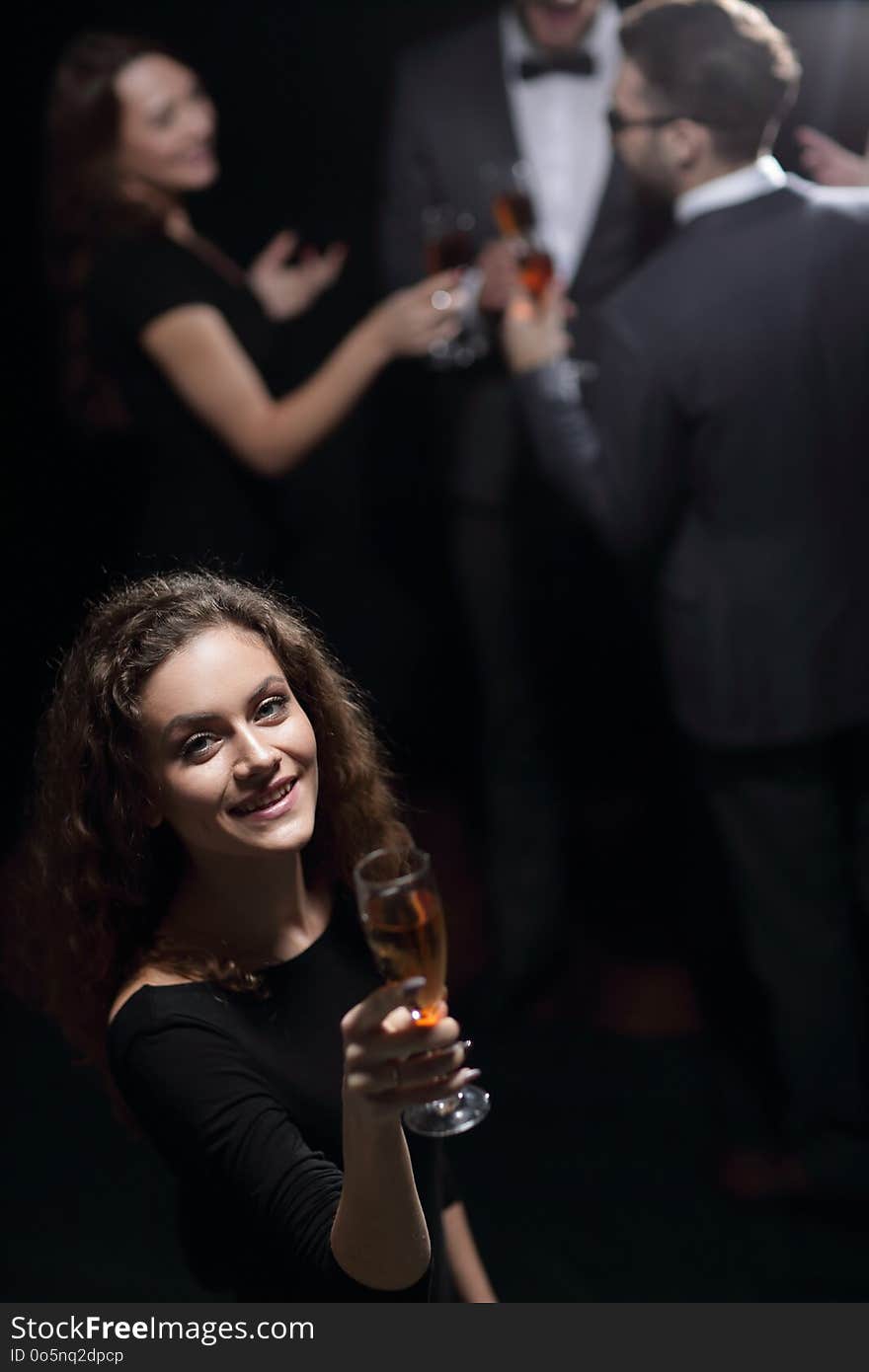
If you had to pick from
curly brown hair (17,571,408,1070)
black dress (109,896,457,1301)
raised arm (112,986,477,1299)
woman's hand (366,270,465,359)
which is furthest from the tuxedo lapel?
raised arm (112,986,477,1299)

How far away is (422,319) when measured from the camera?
2799 mm

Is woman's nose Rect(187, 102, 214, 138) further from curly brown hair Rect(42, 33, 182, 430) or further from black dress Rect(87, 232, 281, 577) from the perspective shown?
black dress Rect(87, 232, 281, 577)

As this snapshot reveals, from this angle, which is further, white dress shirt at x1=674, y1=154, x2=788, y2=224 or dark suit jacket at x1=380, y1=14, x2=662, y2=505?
dark suit jacket at x1=380, y1=14, x2=662, y2=505

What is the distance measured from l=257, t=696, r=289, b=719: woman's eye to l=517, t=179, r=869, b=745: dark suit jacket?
124cm

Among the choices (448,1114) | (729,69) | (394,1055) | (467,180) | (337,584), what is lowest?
(448,1114)

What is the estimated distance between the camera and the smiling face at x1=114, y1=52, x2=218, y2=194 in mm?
2809

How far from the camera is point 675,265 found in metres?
2.71

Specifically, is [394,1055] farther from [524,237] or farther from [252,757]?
[524,237]

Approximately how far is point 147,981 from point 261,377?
54.7 inches

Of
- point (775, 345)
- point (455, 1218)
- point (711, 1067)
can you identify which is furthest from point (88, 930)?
point (711, 1067)

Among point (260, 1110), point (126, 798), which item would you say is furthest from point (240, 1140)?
point (126, 798)

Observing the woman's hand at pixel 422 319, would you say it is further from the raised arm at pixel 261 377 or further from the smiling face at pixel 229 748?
the smiling face at pixel 229 748

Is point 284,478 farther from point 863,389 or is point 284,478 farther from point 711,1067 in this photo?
point 711,1067
